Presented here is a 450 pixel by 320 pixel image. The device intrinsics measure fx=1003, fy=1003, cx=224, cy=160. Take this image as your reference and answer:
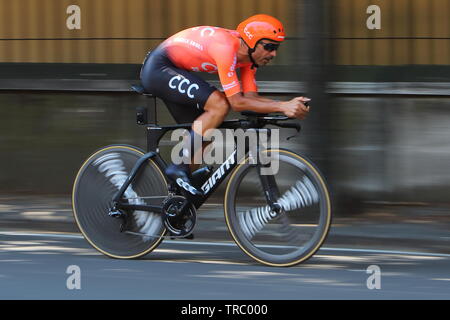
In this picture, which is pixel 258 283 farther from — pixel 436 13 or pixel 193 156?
pixel 436 13

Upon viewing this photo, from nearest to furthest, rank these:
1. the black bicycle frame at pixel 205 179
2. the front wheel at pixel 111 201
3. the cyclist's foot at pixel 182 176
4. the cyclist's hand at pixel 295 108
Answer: the cyclist's hand at pixel 295 108, the black bicycle frame at pixel 205 179, the cyclist's foot at pixel 182 176, the front wheel at pixel 111 201

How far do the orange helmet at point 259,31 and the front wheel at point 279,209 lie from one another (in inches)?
29.2

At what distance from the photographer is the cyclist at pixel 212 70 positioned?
656 centimetres

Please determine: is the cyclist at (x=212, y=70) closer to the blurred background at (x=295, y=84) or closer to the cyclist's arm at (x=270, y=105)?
the cyclist's arm at (x=270, y=105)

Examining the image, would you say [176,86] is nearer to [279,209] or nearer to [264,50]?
[264,50]

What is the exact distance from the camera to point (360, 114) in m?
9.49

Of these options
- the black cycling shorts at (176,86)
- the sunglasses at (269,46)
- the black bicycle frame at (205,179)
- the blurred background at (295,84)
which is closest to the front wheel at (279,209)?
the black bicycle frame at (205,179)

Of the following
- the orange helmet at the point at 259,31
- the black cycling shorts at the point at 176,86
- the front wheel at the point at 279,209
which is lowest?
the front wheel at the point at 279,209

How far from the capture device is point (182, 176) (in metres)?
6.91

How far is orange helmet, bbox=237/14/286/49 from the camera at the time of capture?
21.6 feet

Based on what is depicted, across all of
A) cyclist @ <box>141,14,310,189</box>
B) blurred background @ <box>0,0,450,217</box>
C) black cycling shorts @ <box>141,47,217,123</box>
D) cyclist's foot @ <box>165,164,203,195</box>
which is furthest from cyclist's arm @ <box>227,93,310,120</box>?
blurred background @ <box>0,0,450,217</box>

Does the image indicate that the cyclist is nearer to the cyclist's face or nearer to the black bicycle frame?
the cyclist's face
